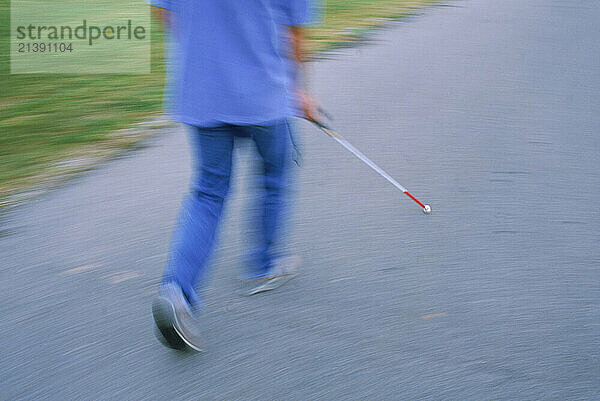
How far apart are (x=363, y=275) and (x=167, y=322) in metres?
1.19

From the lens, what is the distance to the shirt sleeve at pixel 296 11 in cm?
297

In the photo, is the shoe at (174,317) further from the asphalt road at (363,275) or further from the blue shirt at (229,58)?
the blue shirt at (229,58)

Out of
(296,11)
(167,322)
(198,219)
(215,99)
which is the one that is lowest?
(167,322)

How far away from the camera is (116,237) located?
4227 millimetres

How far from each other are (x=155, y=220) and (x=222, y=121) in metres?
1.68

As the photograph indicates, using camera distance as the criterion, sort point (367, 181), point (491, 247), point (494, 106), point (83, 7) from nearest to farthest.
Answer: point (491, 247) < point (367, 181) < point (494, 106) < point (83, 7)

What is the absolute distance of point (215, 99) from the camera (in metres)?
2.90

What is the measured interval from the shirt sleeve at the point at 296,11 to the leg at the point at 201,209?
495 millimetres

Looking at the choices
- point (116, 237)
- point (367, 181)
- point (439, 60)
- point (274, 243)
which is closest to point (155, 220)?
point (116, 237)

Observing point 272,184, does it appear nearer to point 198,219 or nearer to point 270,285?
point 198,219

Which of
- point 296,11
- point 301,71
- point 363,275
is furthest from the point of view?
point 363,275

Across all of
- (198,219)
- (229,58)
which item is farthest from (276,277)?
(229,58)

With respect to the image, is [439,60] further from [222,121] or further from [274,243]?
[222,121]

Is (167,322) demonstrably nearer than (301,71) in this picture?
Yes
